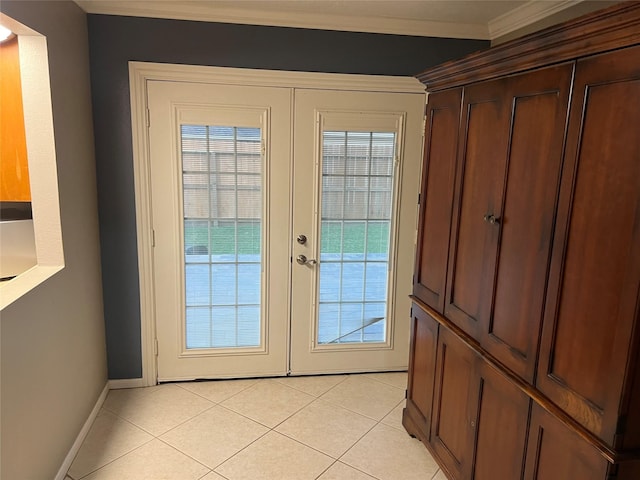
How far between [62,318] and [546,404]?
2148mm

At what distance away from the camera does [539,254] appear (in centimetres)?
152

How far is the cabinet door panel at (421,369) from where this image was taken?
7.62 ft

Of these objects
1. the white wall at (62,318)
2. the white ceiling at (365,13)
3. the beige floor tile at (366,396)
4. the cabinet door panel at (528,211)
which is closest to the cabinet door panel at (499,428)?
the cabinet door panel at (528,211)

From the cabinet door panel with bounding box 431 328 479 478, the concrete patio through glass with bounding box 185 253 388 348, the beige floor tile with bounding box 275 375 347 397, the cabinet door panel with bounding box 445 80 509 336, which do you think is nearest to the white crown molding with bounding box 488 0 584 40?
the cabinet door panel with bounding box 445 80 509 336

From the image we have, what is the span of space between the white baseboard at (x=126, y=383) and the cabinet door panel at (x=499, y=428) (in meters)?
2.21

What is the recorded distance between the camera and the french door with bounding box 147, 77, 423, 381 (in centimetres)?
284

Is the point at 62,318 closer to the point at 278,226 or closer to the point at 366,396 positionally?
the point at 278,226

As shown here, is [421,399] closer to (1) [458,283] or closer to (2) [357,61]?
(1) [458,283]

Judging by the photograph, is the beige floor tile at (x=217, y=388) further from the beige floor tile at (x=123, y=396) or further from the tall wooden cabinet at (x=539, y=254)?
the tall wooden cabinet at (x=539, y=254)

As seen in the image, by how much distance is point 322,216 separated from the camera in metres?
3.05

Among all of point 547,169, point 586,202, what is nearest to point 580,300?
point 586,202

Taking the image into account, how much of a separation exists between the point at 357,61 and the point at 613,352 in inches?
89.6

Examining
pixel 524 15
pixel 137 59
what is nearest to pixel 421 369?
pixel 524 15

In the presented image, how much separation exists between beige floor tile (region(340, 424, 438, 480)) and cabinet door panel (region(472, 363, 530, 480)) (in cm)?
47
